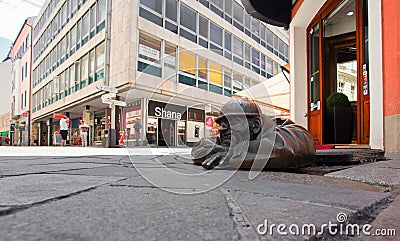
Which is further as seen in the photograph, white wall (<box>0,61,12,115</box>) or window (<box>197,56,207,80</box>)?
white wall (<box>0,61,12,115</box>)

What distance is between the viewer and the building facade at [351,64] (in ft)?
10.5

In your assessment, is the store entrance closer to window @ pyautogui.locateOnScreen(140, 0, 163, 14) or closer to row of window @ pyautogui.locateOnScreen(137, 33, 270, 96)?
row of window @ pyautogui.locateOnScreen(137, 33, 270, 96)

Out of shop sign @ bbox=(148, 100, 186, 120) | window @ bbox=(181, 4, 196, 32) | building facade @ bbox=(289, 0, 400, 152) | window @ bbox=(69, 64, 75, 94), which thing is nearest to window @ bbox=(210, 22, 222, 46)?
window @ bbox=(181, 4, 196, 32)

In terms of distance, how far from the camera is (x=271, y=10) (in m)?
6.92

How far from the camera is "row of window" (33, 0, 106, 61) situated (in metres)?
14.9

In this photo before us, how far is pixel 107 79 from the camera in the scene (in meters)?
13.5

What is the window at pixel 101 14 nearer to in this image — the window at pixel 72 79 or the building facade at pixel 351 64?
the window at pixel 72 79

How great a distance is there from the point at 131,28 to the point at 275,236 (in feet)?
42.2

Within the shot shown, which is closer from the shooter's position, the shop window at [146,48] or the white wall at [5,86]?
the shop window at [146,48]

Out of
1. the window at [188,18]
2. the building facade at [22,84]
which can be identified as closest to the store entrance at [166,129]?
the window at [188,18]

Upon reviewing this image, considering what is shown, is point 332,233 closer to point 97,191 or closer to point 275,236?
point 275,236

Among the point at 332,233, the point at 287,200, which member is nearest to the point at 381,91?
the point at 287,200
